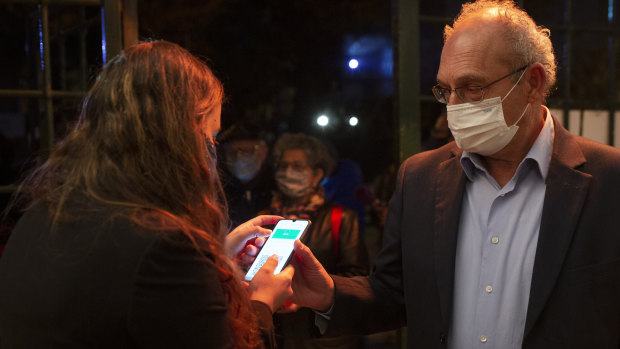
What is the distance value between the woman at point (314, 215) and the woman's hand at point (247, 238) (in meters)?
0.99

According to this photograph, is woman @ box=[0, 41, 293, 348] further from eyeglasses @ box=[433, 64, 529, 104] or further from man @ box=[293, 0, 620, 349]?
eyeglasses @ box=[433, 64, 529, 104]

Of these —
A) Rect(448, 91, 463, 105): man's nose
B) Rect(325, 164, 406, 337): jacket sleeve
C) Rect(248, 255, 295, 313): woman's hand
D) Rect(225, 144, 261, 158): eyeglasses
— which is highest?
Rect(448, 91, 463, 105): man's nose

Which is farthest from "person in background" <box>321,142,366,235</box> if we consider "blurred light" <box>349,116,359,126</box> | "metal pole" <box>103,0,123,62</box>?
"metal pole" <box>103,0,123,62</box>

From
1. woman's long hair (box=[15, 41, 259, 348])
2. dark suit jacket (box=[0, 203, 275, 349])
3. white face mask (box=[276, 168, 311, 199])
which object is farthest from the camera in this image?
white face mask (box=[276, 168, 311, 199])

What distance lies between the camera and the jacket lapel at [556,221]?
5.55 feet

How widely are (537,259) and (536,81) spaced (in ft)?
2.19

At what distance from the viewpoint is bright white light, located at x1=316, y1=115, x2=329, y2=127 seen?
18.6 ft

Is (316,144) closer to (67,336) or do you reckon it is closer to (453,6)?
(453,6)

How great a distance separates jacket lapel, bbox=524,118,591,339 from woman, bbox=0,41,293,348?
0.88 meters

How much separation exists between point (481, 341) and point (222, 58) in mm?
5530

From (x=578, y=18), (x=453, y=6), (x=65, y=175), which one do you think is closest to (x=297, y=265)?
(x=65, y=175)

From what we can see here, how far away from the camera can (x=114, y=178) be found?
132 cm

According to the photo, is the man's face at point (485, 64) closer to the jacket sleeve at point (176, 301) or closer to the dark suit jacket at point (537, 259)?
the dark suit jacket at point (537, 259)

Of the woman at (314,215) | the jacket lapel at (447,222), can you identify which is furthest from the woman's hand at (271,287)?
the woman at (314,215)
